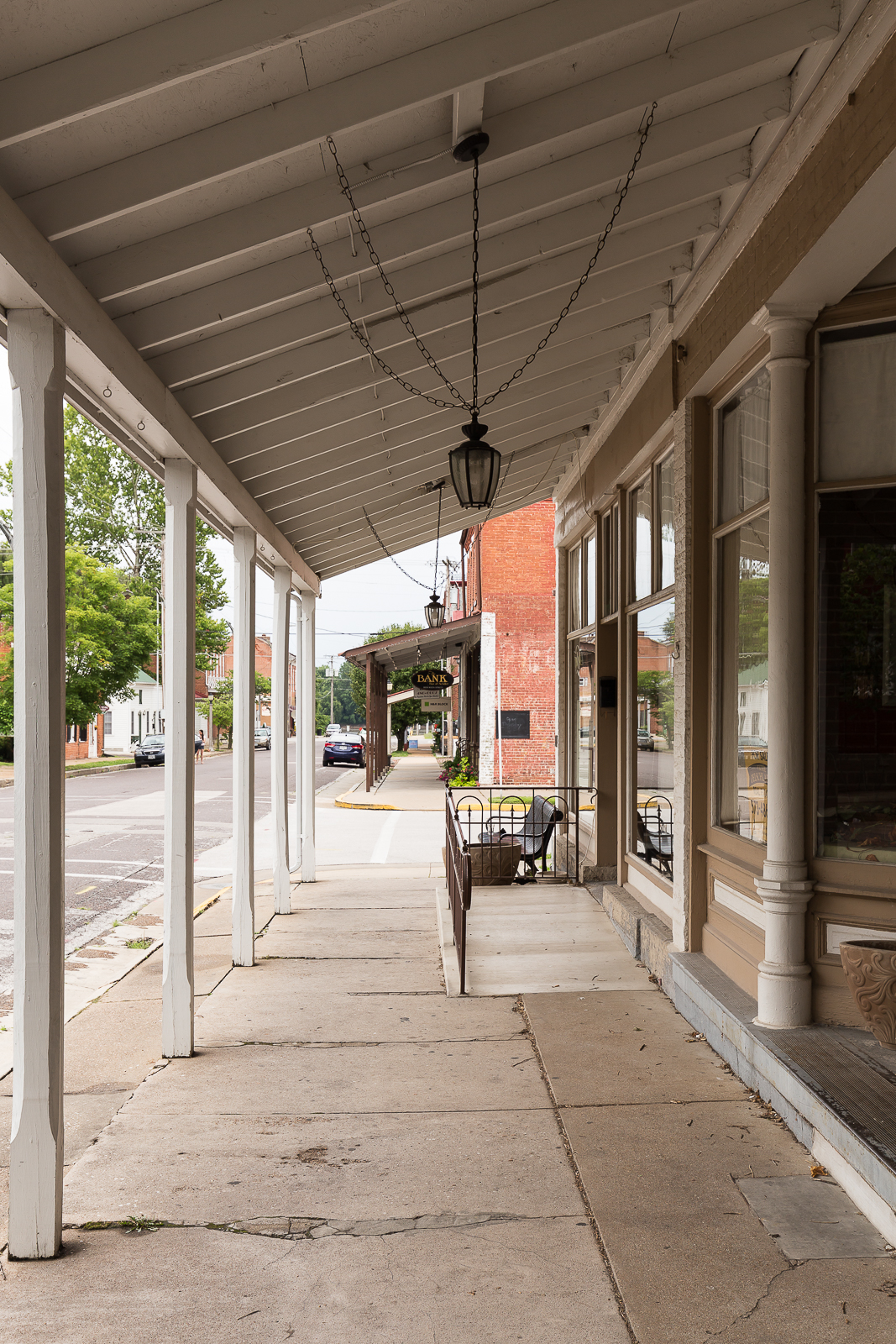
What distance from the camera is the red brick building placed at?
906 inches

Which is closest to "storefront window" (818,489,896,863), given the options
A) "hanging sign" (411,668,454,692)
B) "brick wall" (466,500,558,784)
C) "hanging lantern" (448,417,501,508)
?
"hanging lantern" (448,417,501,508)

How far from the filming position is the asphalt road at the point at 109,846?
960 cm

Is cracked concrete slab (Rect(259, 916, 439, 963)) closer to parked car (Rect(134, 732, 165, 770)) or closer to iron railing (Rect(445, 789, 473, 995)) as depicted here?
iron railing (Rect(445, 789, 473, 995))

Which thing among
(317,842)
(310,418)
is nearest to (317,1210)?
(310,418)

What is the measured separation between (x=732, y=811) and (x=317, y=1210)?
3362 millimetres

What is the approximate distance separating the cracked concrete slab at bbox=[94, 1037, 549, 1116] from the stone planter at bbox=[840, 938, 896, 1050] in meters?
1.52

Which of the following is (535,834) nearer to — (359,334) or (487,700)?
(359,334)

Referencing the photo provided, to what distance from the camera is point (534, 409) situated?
8.24 m

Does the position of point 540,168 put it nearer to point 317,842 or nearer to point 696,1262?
point 696,1262

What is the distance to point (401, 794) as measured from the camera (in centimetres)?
2514

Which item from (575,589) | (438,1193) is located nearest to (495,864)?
(575,589)

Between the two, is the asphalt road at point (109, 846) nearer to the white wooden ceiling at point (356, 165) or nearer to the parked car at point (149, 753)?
the white wooden ceiling at point (356, 165)

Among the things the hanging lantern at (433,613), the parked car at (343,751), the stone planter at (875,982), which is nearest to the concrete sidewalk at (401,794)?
the hanging lantern at (433,613)

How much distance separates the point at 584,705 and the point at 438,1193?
314 inches
